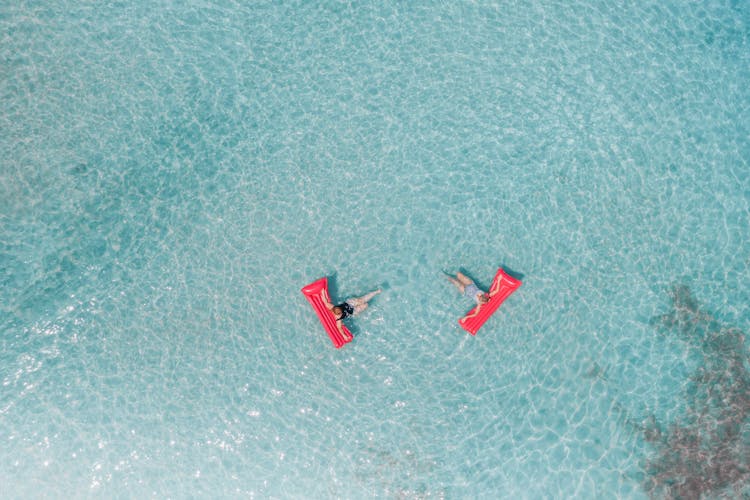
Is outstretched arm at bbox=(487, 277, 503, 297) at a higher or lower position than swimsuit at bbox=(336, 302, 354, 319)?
lower

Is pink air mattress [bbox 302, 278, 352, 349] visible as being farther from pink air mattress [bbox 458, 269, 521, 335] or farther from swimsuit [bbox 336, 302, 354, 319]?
pink air mattress [bbox 458, 269, 521, 335]

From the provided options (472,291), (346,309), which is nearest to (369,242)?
(346,309)

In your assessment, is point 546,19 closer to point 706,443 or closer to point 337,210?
point 337,210

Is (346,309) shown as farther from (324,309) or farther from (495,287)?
(495,287)

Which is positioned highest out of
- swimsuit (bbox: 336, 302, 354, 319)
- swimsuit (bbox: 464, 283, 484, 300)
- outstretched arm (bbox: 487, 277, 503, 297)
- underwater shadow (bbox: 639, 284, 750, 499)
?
swimsuit (bbox: 336, 302, 354, 319)

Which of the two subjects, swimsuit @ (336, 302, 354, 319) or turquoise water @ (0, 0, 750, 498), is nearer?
swimsuit @ (336, 302, 354, 319)

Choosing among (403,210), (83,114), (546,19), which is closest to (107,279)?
(83,114)

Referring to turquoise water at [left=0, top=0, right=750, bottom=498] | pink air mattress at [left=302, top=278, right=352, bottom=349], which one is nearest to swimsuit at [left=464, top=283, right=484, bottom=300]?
turquoise water at [left=0, top=0, right=750, bottom=498]
